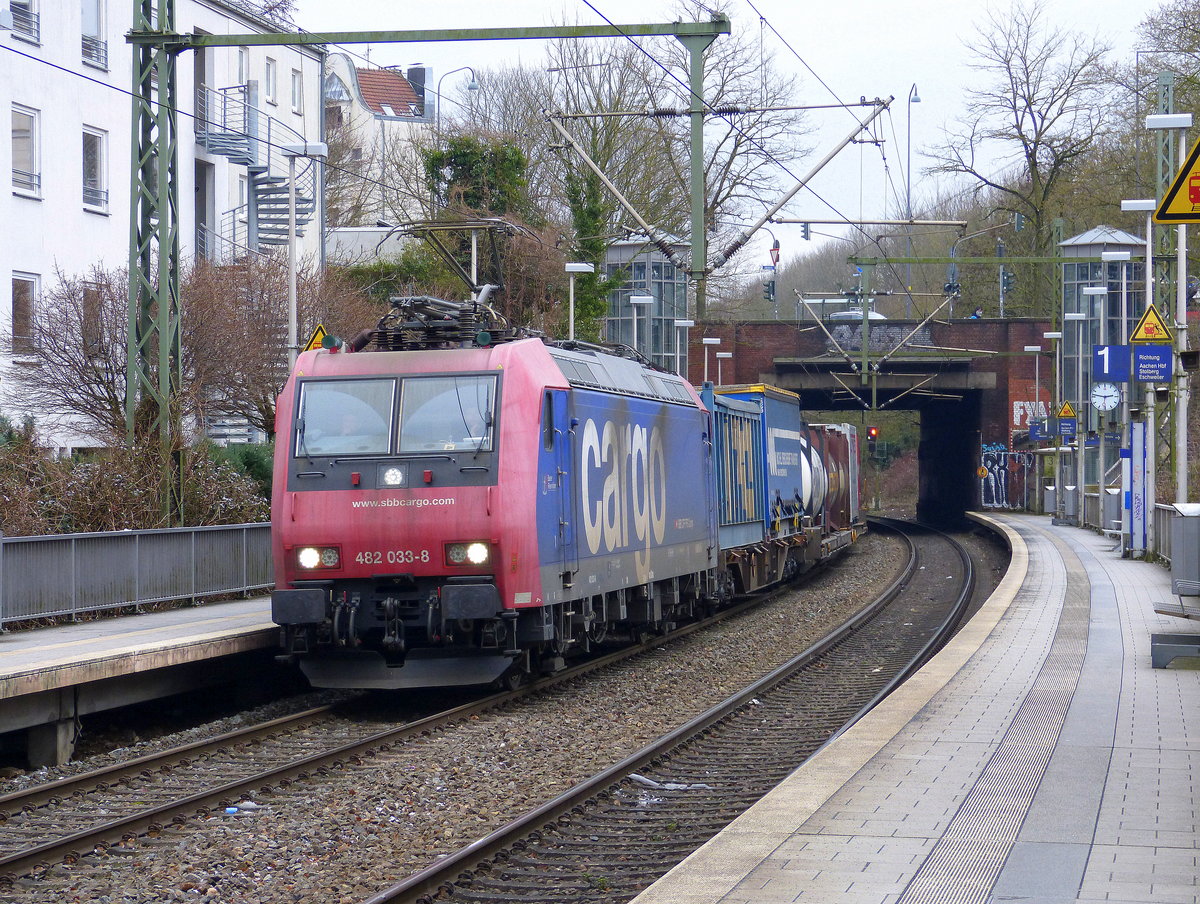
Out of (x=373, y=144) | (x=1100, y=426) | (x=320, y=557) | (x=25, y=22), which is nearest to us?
(x=320, y=557)

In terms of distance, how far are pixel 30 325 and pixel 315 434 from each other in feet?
43.2

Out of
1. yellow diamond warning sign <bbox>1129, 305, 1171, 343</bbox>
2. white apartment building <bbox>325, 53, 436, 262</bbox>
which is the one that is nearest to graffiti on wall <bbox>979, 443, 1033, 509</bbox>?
white apartment building <bbox>325, 53, 436, 262</bbox>

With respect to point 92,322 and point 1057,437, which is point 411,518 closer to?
point 92,322

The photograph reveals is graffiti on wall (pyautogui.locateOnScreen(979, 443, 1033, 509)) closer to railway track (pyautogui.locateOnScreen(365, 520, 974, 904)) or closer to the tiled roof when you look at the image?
the tiled roof

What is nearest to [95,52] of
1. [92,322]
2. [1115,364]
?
[92,322]

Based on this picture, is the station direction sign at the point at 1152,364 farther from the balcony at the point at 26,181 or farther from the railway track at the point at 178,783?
the balcony at the point at 26,181

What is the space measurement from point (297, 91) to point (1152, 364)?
1073 inches

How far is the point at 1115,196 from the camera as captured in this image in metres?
48.9

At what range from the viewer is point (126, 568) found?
1523cm

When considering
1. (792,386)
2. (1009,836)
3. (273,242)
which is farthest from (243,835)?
(792,386)

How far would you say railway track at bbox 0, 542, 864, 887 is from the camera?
794 cm

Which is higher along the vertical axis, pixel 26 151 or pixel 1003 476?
pixel 26 151

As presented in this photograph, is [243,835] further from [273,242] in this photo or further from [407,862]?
[273,242]

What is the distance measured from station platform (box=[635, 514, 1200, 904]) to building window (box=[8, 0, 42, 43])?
22.5 metres
